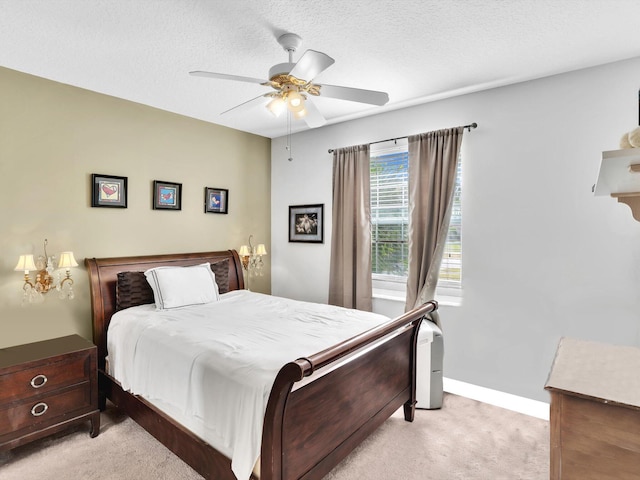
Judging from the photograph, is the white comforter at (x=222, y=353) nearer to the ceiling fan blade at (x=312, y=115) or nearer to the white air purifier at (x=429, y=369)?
the white air purifier at (x=429, y=369)

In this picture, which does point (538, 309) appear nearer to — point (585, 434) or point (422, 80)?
point (422, 80)

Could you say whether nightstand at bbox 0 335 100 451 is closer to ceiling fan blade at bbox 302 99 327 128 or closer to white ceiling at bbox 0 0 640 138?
white ceiling at bbox 0 0 640 138

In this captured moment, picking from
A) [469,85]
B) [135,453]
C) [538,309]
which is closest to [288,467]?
[135,453]

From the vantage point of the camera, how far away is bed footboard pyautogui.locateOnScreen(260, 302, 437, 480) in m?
1.59

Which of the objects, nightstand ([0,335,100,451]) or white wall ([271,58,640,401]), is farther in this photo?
white wall ([271,58,640,401])

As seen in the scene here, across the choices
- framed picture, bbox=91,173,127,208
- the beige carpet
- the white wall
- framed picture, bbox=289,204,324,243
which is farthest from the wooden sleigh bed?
framed picture, bbox=289,204,324,243

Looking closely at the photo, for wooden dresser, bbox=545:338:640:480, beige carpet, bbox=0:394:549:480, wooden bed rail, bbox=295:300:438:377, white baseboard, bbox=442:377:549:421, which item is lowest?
beige carpet, bbox=0:394:549:480

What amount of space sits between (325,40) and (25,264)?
105 inches

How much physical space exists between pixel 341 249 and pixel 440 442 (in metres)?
2.10

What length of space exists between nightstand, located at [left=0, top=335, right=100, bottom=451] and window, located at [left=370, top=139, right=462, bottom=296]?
2730 mm

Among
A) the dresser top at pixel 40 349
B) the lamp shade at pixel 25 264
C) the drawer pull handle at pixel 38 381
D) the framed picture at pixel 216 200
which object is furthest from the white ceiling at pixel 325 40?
the drawer pull handle at pixel 38 381

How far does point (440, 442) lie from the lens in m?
2.46

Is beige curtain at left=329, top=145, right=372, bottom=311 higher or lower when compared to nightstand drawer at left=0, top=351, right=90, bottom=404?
higher

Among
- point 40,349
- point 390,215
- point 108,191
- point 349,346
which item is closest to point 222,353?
point 349,346
